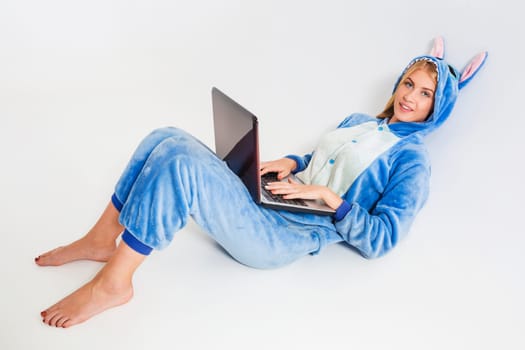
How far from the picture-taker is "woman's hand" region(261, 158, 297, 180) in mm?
1665

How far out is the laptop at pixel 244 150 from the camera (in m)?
1.23

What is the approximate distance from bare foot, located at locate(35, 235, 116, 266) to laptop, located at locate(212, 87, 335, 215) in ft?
1.54

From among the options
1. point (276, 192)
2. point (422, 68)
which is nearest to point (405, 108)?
point (422, 68)

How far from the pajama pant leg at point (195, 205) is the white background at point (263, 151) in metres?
0.16

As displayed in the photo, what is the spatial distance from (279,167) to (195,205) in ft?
1.67

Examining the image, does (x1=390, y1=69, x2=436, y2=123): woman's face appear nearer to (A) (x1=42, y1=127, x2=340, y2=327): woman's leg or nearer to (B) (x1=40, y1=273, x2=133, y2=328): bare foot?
(A) (x1=42, y1=127, x2=340, y2=327): woman's leg

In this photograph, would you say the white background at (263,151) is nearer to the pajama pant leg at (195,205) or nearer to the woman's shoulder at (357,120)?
the pajama pant leg at (195,205)

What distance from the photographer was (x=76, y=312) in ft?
4.18

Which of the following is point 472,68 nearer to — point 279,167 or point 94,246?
point 279,167

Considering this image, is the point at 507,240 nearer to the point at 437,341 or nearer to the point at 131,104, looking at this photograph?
the point at 437,341

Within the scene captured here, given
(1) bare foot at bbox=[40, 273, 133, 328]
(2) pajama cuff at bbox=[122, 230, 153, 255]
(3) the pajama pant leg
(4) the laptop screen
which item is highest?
(4) the laptop screen

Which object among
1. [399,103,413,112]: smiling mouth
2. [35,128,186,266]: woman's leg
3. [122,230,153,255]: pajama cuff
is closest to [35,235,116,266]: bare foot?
[35,128,186,266]: woman's leg

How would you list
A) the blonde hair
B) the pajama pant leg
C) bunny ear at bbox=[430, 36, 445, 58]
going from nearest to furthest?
the pajama pant leg, the blonde hair, bunny ear at bbox=[430, 36, 445, 58]

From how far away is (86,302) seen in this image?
1289mm
